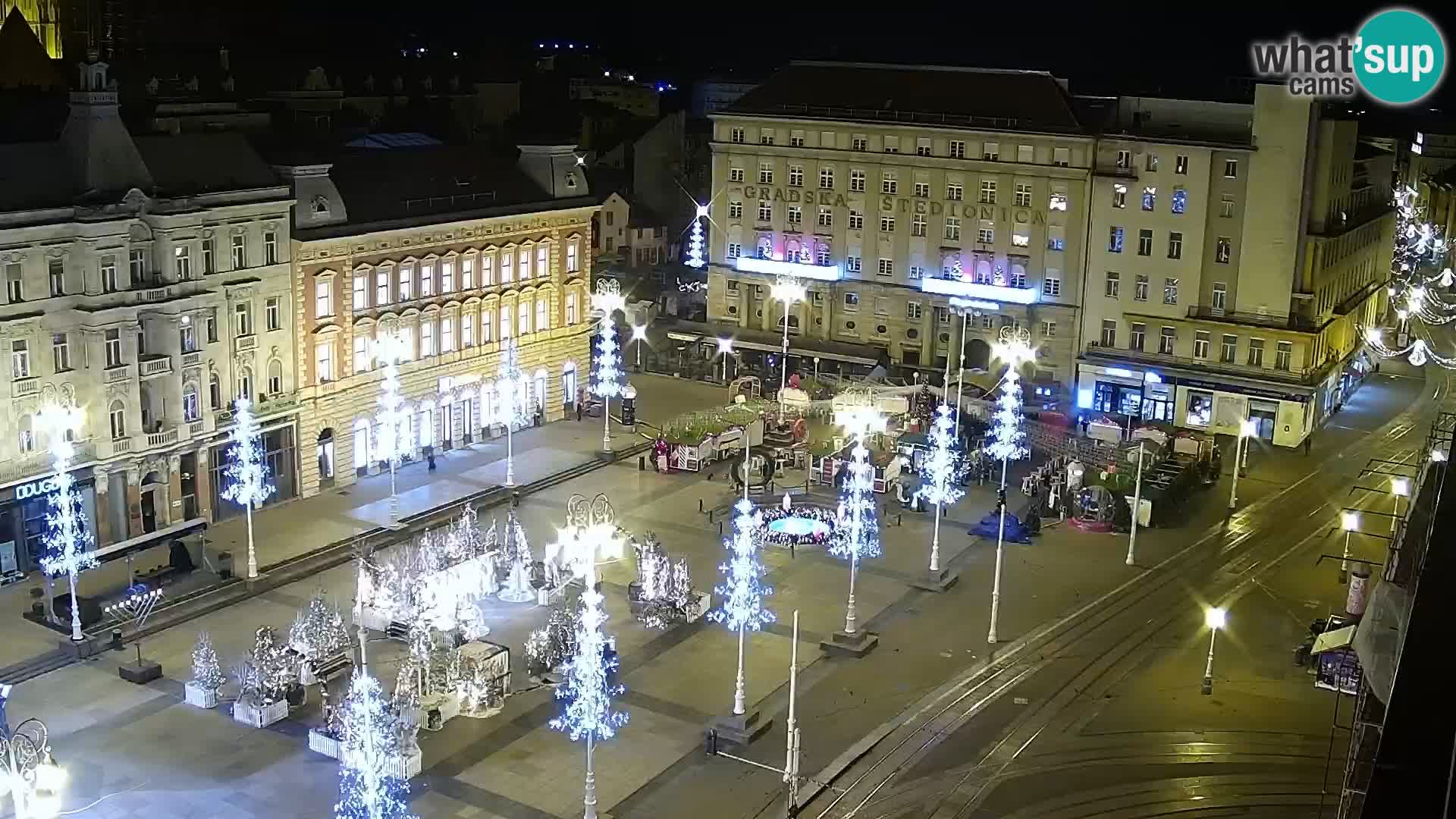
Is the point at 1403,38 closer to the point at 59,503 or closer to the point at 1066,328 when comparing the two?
the point at 1066,328

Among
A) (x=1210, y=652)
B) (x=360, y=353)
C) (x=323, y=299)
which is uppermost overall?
(x=323, y=299)

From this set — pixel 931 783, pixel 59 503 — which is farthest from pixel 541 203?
pixel 931 783

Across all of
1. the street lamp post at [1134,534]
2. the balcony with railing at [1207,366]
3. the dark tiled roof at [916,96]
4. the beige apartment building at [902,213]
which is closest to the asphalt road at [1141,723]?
the street lamp post at [1134,534]

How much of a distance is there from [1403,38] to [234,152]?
45.4 metres

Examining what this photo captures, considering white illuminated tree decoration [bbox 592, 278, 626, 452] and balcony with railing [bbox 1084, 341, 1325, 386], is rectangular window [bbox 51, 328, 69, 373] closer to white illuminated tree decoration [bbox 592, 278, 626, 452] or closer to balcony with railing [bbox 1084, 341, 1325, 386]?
white illuminated tree decoration [bbox 592, 278, 626, 452]

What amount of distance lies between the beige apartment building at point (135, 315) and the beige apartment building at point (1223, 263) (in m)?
45.5

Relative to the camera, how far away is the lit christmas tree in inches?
1738

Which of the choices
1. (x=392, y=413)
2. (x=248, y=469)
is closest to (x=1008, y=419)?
(x=392, y=413)

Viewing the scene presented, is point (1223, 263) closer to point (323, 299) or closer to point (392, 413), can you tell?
point (392, 413)

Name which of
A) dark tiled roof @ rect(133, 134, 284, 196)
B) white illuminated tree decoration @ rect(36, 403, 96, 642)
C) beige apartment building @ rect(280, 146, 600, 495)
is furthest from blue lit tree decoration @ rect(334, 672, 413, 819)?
beige apartment building @ rect(280, 146, 600, 495)

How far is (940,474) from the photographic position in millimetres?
56562

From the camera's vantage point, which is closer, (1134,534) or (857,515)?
(857,515)

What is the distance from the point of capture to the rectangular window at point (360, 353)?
65875 millimetres

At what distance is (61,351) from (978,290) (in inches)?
2021
